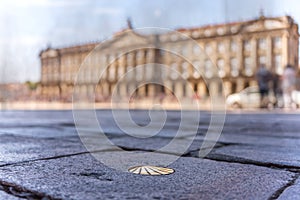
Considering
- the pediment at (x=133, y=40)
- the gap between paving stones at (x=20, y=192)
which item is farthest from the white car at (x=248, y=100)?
the gap between paving stones at (x=20, y=192)

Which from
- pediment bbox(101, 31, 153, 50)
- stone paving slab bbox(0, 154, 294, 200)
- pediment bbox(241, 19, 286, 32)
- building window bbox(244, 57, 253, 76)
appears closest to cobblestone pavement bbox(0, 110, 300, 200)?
stone paving slab bbox(0, 154, 294, 200)

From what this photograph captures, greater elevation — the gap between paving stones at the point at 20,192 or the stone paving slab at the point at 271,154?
the gap between paving stones at the point at 20,192

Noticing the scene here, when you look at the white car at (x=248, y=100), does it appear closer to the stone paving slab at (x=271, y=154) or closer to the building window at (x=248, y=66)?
the stone paving slab at (x=271, y=154)

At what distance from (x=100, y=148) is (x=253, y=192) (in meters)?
1.40

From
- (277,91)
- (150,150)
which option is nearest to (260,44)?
(277,91)

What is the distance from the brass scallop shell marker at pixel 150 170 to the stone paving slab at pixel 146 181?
0.16ft

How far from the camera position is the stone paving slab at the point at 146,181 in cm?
130

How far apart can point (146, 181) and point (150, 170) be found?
9.4 inches

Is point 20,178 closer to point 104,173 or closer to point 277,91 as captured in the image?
point 104,173

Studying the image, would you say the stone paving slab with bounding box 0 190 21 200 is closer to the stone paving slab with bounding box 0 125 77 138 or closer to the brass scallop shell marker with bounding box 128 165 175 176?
A: the brass scallop shell marker with bounding box 128 165 175 176

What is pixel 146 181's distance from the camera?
1.49 meters

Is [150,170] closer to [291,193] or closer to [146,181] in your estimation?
[146,181]

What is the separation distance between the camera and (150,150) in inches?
98.9

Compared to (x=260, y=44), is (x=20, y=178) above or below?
below
